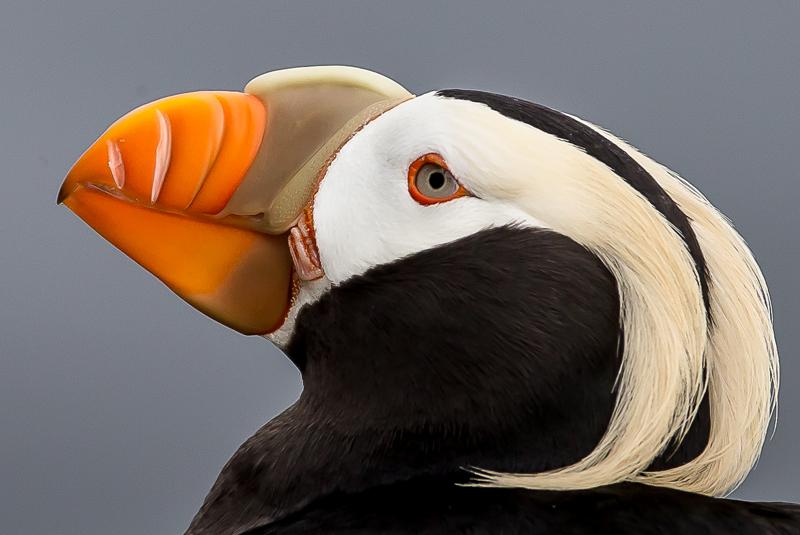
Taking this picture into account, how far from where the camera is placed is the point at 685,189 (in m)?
1.07

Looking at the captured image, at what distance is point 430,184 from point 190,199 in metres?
0.27

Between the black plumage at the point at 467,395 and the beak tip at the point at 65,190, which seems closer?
the black plumage at the point at 467,395

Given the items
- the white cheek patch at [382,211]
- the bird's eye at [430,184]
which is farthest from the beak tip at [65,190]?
the bird's eye at [430,184]

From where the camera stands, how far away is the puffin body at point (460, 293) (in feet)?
3.11

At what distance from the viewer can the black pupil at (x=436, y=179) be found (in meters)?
0.96

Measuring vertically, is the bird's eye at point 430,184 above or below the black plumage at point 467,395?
above

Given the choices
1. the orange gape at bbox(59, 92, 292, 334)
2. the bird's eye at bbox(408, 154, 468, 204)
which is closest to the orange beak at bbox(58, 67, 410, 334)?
the orange gape at bbox(59, 92, 292, 334)

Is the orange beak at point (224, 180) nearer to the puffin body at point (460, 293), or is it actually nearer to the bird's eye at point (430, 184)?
the puffin body at point (460, 293)

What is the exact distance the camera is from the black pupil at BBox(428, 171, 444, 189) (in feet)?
3.17

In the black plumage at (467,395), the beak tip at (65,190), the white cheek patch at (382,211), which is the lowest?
the black plumage at (467,395)

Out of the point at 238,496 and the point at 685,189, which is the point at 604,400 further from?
the point at 238,496

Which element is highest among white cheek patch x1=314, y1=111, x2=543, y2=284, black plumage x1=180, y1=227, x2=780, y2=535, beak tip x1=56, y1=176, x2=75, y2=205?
white cheek patch x1=314, y1=111, x2=543, y2=284

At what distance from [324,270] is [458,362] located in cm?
18

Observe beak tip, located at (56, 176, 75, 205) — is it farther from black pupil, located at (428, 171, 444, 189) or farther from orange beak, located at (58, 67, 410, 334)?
black pupil, located at (428, 171, 444, 189)
